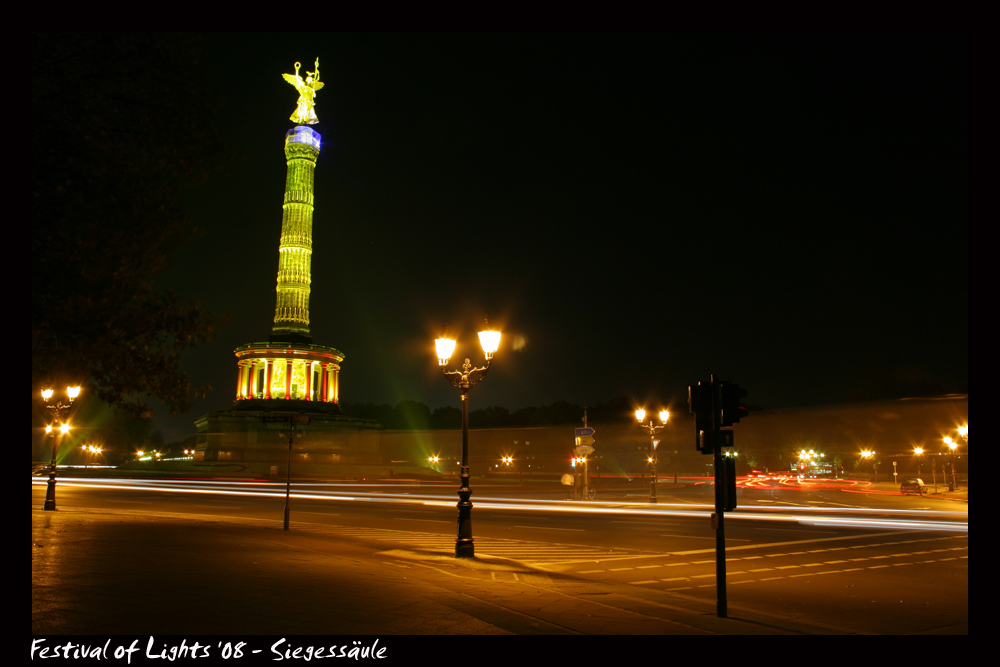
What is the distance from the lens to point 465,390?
1565 centimetres

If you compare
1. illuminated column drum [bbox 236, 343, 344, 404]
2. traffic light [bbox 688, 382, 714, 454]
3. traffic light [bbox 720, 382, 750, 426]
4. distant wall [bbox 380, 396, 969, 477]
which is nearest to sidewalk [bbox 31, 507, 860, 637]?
traffic light [bbox 688, 382, 714, 454]

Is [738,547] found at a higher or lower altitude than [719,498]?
lower

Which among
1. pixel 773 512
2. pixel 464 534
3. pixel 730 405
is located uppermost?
pixel 730 405

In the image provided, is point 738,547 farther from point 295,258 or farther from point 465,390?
point 295,258

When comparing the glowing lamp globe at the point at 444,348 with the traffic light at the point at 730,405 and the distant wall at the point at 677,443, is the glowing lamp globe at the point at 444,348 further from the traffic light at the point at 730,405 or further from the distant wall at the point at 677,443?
the distant wall at the point at 677,443

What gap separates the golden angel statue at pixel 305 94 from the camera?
8306cm

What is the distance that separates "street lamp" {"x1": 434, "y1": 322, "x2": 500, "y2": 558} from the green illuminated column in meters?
64.4

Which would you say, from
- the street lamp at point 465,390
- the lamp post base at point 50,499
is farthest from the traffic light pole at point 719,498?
the lamp post base at point 50,499

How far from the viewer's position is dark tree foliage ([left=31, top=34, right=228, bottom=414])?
7762mm

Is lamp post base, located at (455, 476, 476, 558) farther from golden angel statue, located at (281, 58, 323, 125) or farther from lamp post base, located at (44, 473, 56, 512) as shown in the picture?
golden angel statue, located at (281, 58, 323, 125)

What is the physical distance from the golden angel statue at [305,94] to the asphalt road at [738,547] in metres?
59.8

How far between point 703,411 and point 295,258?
72.5 metres

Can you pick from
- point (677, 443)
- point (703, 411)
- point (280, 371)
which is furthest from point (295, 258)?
point (703, 411)

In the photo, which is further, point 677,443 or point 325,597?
point 677,443
